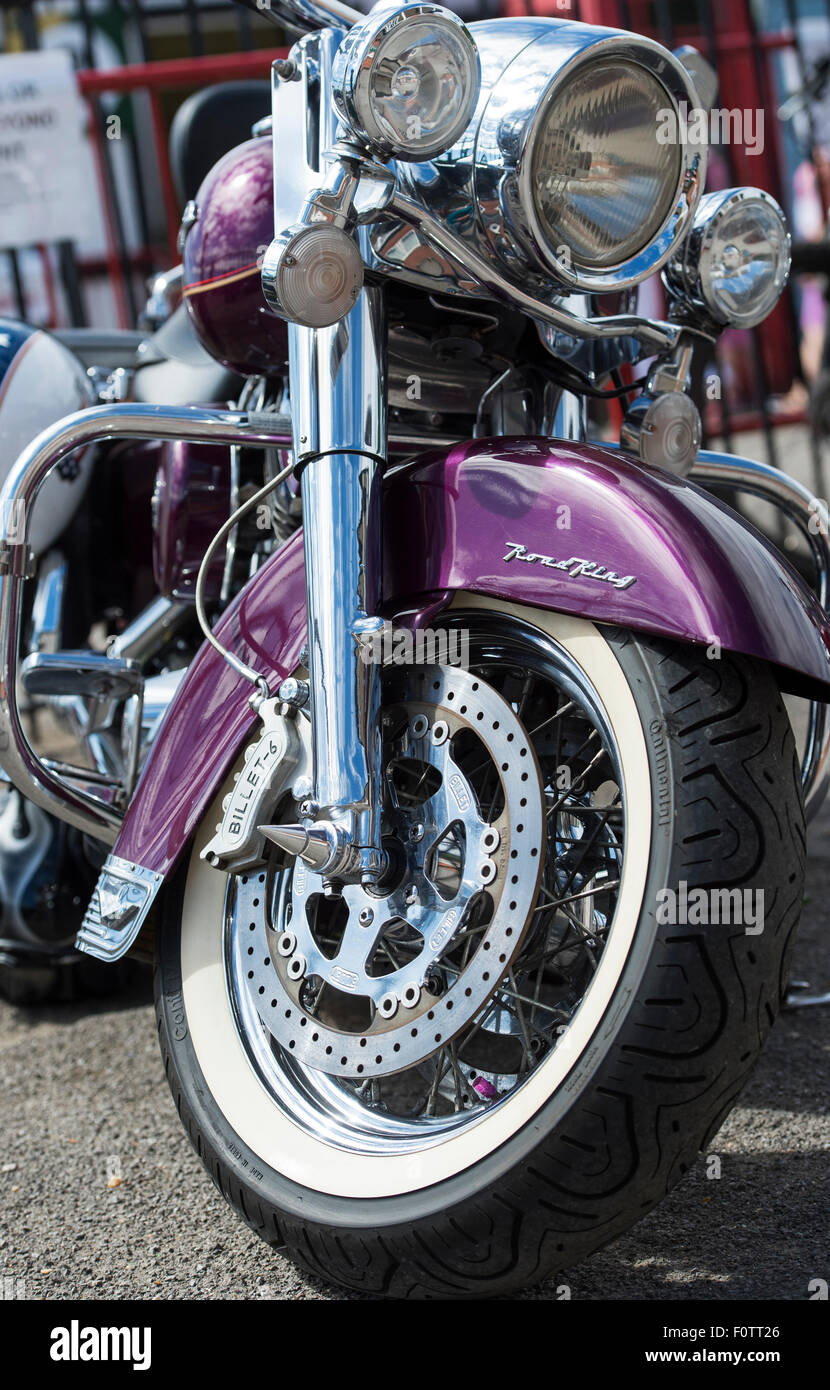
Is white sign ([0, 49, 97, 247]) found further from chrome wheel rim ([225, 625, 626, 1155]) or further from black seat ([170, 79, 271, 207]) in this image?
chrome wheel rim ([225, 625, 626, 1155])

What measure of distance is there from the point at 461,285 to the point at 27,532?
2.31 ft

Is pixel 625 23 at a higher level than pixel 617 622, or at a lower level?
higher

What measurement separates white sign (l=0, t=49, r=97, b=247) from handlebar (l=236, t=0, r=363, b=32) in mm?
3492

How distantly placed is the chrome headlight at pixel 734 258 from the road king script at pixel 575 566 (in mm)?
578

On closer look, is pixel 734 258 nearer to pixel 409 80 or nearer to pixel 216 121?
→ pixel 409 80

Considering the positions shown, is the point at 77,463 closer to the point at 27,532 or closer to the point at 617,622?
the point at 27,532

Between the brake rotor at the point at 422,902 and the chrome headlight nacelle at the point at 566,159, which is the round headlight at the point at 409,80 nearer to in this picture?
the chrome headlight nacelle at the point at 566,159

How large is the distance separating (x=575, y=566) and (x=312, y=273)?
0.44 metres

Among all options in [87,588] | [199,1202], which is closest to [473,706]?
[199,1202]

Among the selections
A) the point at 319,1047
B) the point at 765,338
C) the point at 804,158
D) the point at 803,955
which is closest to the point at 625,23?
the point at 804,158

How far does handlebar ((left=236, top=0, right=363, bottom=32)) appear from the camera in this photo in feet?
5.67

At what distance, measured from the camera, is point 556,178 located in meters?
1.64

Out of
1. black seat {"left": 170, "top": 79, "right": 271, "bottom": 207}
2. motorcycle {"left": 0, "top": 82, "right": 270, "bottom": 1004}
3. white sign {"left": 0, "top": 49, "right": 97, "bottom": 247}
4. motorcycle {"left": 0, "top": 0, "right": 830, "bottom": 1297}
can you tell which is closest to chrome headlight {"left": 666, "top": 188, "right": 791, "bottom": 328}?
motorcycle {"left": 0, "top": 0, "right": 830, "bottom": 1297}
